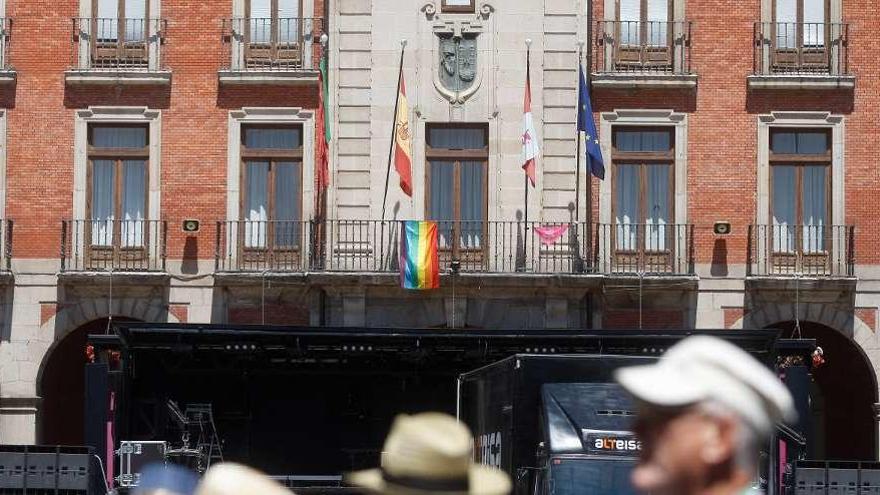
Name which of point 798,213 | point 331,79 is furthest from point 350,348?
point 798,213

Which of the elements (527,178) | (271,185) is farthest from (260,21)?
(527,178)

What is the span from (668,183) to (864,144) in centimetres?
356

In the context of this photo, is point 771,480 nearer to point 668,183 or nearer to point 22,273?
point 668,183

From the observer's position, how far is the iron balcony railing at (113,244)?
3434 cm

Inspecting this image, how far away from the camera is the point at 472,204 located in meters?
34.7

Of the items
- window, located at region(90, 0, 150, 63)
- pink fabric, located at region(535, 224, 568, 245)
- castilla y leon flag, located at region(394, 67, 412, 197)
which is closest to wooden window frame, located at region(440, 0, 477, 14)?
castilla y leon flag, located at region(394, 67, 412, 197)

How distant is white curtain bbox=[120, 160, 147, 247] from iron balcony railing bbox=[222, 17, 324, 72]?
8.15 ft

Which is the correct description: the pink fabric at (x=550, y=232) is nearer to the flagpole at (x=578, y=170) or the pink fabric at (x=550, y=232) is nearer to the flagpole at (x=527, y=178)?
the flagpole at (x=527, y=178)

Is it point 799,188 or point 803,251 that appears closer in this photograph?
point 803,251

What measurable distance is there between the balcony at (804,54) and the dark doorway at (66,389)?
12.8m

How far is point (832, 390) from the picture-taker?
1433 inches

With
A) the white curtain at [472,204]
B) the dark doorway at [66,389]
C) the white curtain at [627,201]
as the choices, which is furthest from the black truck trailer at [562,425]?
the dark doorway at [66,389]

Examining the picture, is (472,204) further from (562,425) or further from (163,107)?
(562,425)

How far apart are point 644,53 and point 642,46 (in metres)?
0.16
